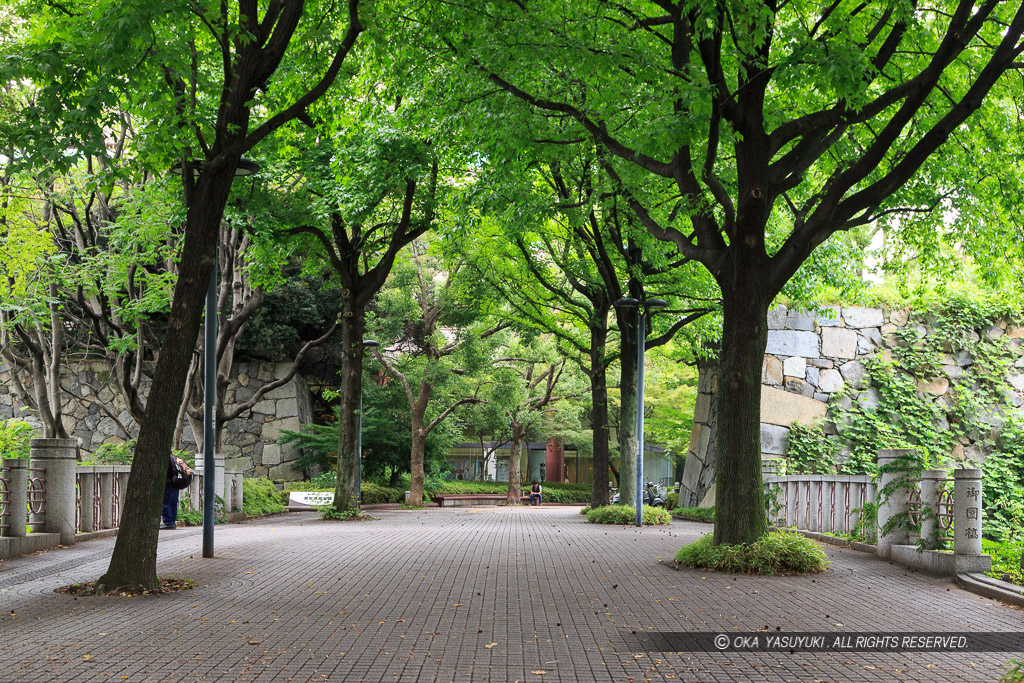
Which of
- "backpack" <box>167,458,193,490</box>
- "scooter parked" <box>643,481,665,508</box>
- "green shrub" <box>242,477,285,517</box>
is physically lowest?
"scooter parked" <box>643,481,665,508</box>

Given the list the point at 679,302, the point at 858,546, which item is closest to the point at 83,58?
the point at 858,546

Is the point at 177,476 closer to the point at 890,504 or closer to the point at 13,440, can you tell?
the point at 13,440

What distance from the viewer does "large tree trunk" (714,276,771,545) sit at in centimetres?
1152

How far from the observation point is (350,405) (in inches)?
848

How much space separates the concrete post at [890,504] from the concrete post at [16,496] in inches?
478

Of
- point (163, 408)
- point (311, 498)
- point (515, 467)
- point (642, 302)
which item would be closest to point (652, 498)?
point (515, 467)

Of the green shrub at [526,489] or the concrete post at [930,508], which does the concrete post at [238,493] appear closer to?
the green shrub at [526,489]

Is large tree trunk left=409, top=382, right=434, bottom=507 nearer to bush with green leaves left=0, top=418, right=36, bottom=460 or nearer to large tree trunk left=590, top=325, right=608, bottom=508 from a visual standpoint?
large tree trunk left=590, top=325, right=608, bottom=508

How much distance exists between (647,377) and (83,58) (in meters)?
33.2

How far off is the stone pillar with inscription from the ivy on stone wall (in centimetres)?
1276

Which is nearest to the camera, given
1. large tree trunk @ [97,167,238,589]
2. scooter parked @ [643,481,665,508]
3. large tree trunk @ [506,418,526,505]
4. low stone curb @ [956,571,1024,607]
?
low stone curb @ [956,571,1024,607]

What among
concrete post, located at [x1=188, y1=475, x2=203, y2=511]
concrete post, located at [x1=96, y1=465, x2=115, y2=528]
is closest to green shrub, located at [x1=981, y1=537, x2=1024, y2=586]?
concrete post, located at [x1=96, y1=465, x2=115, y2=528]

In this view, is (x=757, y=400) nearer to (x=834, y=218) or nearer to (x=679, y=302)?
(x=834, y=218)

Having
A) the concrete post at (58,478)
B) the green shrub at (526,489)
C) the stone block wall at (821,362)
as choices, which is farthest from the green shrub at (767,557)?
the green shrub at (526,489)
